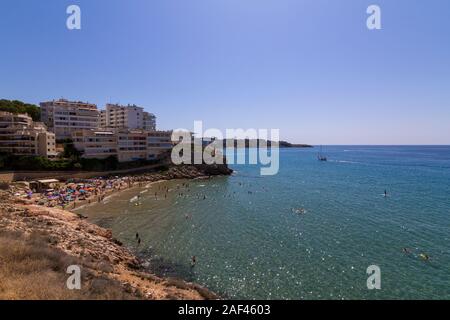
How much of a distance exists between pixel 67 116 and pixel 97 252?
67.1 metres

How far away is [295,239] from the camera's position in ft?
85.6

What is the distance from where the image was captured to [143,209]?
37.8m

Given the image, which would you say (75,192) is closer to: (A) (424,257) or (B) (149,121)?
(A) (424,257)

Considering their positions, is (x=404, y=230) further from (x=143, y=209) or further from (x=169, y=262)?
(x=143, y=209)

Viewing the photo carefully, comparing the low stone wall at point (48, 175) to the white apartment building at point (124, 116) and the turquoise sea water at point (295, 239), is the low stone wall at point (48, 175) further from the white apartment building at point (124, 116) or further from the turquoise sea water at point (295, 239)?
the white apartment building at point (124, 116)

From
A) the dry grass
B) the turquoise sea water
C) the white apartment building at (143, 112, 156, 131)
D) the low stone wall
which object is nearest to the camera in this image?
the dry grass

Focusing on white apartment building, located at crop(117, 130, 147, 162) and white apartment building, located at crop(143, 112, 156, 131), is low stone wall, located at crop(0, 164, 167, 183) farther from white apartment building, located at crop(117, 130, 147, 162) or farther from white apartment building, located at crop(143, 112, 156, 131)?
white apartment building, located at crop(143, 112, 156, 131)

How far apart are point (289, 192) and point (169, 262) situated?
109ft

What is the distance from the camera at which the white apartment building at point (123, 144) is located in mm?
62331

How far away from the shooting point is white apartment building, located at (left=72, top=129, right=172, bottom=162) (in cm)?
6233

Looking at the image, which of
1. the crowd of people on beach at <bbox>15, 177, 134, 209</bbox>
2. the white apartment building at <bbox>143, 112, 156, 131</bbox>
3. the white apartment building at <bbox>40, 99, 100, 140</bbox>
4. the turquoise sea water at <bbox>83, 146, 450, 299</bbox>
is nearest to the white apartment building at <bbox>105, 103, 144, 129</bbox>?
the white apartment building at <bbox>143, 112, 156, 131</bbox>

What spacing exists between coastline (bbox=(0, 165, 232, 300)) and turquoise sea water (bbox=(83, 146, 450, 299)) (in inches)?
81.4

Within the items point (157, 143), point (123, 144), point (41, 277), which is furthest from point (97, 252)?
point (157, 143)

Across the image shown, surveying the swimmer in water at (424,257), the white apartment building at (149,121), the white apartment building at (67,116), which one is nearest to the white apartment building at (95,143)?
the white apartment building at (67,116)
